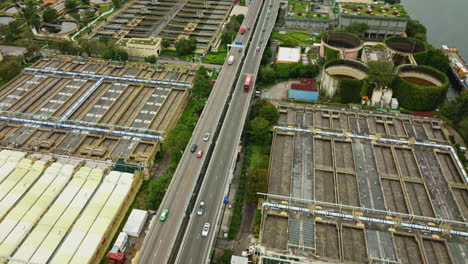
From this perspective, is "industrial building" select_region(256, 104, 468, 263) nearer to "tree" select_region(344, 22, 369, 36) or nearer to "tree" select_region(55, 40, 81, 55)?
"tree" select_region(344, 22, 369, 36)

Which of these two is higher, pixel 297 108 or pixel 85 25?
pixel 85 25

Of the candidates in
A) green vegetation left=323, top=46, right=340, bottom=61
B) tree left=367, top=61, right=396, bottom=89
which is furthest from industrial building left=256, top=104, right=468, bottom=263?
green vegetation left=323, top=46, right=340, bottom=61

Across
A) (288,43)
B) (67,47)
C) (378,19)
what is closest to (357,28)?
(378,19)

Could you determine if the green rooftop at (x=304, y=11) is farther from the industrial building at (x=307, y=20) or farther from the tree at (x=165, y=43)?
the tree at (x=165, y=43)

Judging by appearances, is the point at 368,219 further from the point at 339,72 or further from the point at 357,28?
the point at 357,28

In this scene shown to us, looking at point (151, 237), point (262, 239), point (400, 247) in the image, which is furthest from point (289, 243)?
point (151, 237)

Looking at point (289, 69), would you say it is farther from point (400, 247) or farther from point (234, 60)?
point (400, 247)

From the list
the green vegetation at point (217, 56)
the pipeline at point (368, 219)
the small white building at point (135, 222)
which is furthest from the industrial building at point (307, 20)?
the small white building at point (135, 222)
